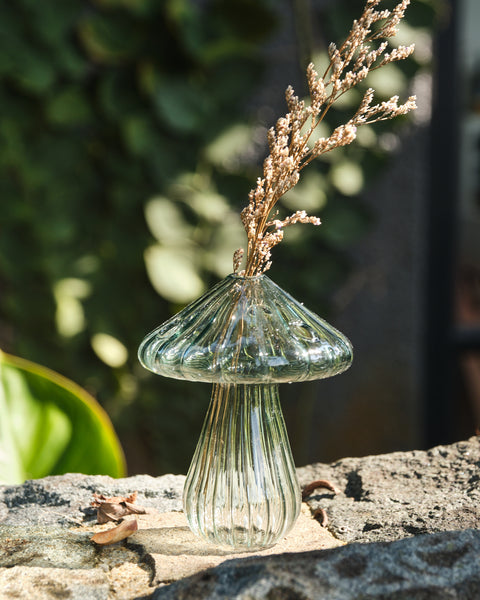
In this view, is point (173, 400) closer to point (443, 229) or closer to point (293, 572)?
point (443, 229)

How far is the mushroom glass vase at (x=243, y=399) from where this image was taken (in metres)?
0.73

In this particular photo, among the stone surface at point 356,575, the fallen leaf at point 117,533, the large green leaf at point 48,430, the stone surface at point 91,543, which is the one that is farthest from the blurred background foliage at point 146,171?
the stone surface at point 356,575

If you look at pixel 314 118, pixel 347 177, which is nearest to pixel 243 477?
pixel 314 118

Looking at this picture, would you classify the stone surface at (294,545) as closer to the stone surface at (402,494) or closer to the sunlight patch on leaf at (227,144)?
the stone surface at (402,494)

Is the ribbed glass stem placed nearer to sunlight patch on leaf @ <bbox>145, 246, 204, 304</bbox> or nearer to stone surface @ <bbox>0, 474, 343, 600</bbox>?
stone surface @ <bbox>0, 474, 343, 600</bbox>

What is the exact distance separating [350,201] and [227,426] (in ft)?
4.89

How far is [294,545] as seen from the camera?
799 mm

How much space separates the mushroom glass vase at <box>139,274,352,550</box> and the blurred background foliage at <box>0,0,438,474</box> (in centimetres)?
115

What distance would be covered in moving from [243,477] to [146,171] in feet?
4.48

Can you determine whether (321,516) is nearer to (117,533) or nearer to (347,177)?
(117,533)

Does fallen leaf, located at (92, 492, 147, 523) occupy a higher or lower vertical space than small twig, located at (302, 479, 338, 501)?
lower

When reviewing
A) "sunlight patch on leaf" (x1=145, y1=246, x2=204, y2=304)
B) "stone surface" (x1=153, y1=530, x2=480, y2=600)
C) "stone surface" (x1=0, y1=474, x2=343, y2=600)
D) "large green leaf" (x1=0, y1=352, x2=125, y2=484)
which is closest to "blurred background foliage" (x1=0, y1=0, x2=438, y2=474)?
"sunlight patch on leaf" (x1=145, y1=246, x2=204, y2=304)

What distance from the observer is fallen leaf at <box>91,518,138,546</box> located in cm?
79

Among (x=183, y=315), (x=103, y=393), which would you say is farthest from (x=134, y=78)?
(x=183, y=315)
